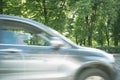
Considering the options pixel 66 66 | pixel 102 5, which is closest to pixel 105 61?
pixel 66 66

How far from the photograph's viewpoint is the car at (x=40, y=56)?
7.69 m

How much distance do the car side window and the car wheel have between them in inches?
40.2

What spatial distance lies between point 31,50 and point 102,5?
110ft

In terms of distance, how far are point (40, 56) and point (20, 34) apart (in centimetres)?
62

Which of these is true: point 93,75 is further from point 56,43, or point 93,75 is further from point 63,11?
point 63,11

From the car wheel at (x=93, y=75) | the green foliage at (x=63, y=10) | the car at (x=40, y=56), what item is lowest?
the green foliage at (x=63, y=10)

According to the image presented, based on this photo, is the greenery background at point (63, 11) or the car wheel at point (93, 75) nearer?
the car wheel at point (93, 75)

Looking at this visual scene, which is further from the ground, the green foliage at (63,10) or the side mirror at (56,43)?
the side mirror at (56,43)

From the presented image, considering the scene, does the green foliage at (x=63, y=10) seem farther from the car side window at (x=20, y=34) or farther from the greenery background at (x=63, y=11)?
the car side window at (x=20, y=34)

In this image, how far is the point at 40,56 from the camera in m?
7.92

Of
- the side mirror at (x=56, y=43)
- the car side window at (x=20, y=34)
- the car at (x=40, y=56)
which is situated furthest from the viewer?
the side mirror at (x=56, y=43)

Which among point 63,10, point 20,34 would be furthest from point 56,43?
point 63,10

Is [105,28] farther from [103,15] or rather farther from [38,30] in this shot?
[38,30]

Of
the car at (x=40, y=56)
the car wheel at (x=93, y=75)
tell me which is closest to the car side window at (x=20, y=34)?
the car at (x=40, y=56)
